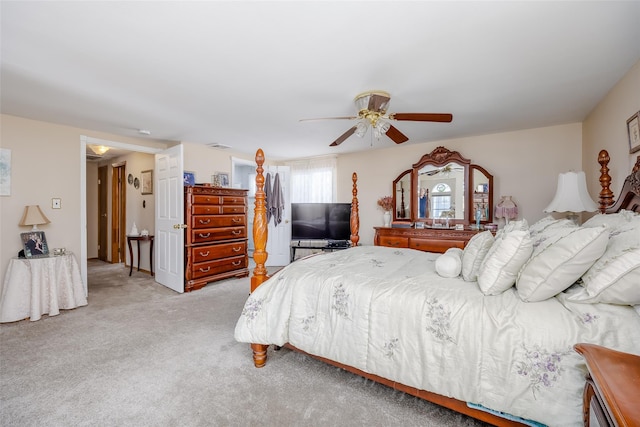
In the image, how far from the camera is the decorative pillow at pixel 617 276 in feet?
3.64

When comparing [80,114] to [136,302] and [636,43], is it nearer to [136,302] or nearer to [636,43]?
[136,302]

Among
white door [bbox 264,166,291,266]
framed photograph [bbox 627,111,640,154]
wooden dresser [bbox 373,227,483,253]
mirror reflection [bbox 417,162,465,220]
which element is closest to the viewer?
framed photograph [bbox 627,111,640,154]

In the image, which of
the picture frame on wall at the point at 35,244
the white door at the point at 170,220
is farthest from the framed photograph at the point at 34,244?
the white door at the point at 170,220

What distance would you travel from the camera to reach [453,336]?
4.44 ft

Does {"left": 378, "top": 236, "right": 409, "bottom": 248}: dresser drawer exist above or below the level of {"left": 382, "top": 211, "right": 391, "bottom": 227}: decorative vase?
below

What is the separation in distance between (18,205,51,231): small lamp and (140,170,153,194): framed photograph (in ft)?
5.57

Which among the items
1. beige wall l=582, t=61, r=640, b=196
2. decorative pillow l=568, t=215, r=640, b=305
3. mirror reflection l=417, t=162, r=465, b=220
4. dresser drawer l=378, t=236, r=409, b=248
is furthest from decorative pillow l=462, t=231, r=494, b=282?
mirror reflection l=417, t=162, r=465, b=220

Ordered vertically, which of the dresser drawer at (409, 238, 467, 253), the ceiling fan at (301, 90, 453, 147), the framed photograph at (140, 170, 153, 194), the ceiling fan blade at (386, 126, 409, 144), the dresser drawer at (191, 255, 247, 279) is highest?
the ceiling fan at (301, 90, 453, 147)

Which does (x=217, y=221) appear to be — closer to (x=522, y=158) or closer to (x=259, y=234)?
(x=259, y=234)

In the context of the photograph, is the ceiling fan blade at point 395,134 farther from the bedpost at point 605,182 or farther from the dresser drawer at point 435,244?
the dresser drawer at point 435,244

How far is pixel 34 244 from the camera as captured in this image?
319cm

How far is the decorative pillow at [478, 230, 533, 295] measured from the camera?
1.40 metres

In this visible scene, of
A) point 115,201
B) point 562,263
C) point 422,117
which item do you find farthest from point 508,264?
point 115,201

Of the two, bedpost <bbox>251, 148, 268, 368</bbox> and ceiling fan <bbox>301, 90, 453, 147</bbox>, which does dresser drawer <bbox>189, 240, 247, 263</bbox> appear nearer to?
bedpost <bbox>251, 148, 268, 368</bbox>
